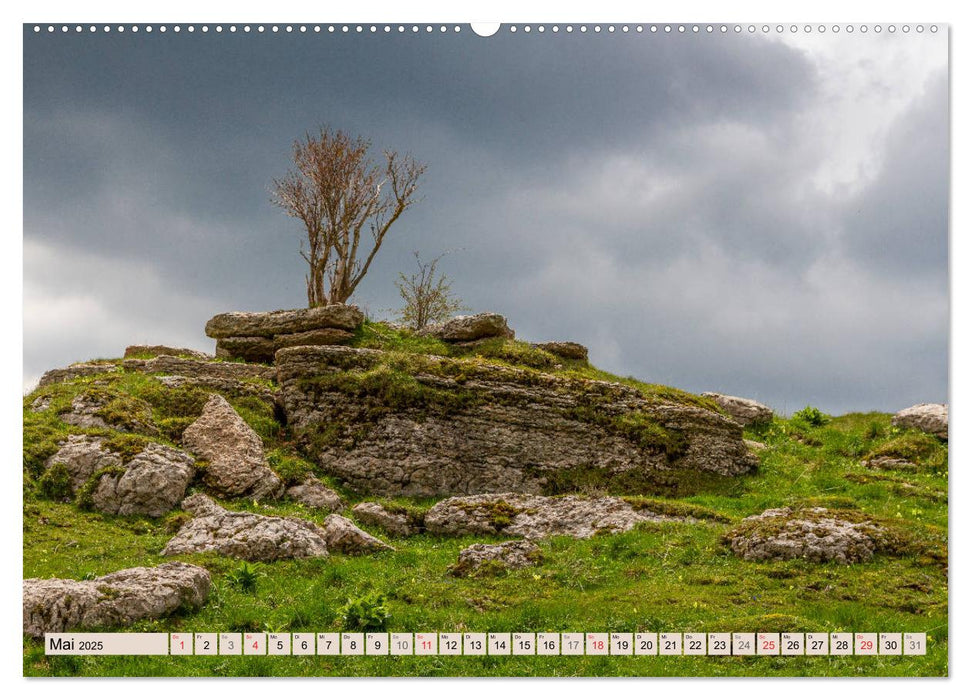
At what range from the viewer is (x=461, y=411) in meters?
25.7

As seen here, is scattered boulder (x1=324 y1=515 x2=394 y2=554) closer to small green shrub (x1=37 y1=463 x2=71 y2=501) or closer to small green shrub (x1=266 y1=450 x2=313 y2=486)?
small green shrub (x1=266 y1=450 x2=313 y2=486)

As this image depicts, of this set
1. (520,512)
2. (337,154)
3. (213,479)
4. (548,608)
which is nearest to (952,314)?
(548,608)

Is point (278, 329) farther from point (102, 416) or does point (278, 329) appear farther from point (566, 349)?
point (566, 349)

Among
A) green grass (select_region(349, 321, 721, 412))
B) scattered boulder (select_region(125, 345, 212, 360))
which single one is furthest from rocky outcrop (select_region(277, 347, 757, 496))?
scattered boulder (select_region(125, 345, 212, 360))

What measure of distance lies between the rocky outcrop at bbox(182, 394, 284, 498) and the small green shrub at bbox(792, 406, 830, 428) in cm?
2337

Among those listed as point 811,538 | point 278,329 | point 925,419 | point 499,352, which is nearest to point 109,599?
point 811,538

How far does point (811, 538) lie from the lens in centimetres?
1659

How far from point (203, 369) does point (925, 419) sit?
28138 mm

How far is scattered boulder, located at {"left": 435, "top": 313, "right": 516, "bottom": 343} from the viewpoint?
1346 inches

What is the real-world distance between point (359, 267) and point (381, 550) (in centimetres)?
2509

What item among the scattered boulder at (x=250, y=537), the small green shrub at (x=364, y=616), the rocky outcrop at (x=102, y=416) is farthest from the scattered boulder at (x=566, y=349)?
the small green shrub at (x=364, y=616)

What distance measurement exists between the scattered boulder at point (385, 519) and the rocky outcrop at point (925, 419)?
21.9m

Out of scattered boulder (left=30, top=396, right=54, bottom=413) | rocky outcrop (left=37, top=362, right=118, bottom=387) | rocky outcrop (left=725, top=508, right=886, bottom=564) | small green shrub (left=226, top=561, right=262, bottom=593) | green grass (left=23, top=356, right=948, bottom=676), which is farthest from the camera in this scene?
rocky outcrop (left=37, top=362, right=118, bottom=387)

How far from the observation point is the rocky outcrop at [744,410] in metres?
34.1
